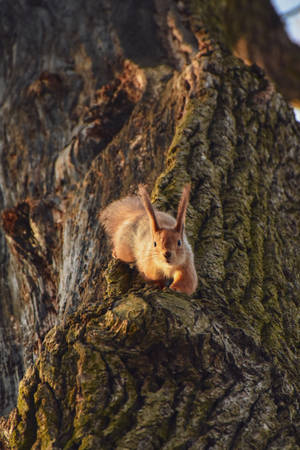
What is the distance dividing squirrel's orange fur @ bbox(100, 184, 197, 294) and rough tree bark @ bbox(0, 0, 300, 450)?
8cm

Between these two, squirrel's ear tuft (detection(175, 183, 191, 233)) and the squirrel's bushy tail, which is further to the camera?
the squirrel's bushy tail

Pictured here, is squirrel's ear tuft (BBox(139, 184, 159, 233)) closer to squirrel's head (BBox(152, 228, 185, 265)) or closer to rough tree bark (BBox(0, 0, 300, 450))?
squirrel's head (BBox(152, 228, 185, 265))

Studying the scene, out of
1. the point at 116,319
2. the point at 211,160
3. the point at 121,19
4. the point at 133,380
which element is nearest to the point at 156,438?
the point at 133,380

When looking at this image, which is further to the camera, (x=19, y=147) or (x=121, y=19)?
(x=121, y=19)

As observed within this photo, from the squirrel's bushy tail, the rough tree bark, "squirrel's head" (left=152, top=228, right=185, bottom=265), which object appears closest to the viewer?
the rough tree bark

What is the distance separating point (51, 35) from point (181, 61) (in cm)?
121

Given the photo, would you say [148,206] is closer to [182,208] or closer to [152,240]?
[182,208]

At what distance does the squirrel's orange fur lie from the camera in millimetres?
2646

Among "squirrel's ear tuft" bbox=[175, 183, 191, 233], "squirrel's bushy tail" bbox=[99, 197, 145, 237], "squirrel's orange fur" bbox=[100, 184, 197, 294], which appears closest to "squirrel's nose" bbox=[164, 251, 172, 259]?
"squirrel's orange fur" bbox=[100, 184, 197, 294]

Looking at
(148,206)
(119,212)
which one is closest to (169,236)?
(148,206)

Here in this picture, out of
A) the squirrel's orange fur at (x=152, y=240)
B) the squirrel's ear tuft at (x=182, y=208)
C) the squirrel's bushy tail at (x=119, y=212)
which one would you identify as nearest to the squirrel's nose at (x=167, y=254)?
the squirrel's orange fur at (x=152, y=240)

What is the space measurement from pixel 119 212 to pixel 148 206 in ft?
1.82

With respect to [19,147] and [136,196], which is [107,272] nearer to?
[136,196]

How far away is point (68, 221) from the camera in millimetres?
3516
